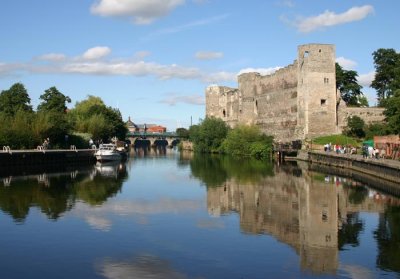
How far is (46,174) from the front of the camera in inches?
1448

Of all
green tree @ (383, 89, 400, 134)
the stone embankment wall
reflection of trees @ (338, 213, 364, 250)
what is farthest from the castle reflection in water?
green tree @ (383, 89, 400, 134)

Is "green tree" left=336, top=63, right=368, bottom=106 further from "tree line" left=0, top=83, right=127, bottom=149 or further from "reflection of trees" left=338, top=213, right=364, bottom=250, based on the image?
"reflection of trees" left=338, top=213, right=364, bottom=250

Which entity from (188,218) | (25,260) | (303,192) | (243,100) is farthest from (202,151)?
(25,260)

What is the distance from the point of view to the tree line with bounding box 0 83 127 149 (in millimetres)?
47406

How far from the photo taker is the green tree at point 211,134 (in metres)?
83.8

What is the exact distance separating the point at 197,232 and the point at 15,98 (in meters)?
62.5

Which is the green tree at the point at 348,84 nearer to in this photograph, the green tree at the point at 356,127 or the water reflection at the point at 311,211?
the green tree at the point at 356,127

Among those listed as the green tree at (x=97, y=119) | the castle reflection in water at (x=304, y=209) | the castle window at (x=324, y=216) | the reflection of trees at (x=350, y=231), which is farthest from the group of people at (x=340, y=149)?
the reflection of trees at (x=350, y=231)

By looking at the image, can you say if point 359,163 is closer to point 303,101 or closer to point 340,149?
point 340,149

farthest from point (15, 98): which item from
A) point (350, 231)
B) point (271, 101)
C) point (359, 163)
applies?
point (350, 231)

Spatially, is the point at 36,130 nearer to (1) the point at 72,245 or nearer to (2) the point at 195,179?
(2) the point at 195,179

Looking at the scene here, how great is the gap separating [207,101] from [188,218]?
8177 cm

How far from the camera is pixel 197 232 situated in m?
17.0

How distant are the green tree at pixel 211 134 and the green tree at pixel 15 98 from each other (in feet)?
87.5
